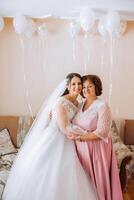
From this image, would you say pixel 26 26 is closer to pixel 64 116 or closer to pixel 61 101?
pixel 61 101

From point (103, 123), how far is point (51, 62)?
1999mm

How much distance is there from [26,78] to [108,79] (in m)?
1.15

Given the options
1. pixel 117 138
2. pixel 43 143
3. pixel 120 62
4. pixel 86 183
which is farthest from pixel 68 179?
pixel 120 62

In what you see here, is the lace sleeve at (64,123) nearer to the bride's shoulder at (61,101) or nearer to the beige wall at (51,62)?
the bride's shoulder at (61,101)

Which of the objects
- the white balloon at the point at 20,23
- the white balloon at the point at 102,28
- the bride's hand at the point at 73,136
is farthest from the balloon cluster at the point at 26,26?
the bride's hand at the point at 73,136

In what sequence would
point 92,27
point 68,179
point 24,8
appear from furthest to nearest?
point 92,27 → point 24,8 → point 68,179

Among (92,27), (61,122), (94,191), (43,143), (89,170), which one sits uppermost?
(92,27)

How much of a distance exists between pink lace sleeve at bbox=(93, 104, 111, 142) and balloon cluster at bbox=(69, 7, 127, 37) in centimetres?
158

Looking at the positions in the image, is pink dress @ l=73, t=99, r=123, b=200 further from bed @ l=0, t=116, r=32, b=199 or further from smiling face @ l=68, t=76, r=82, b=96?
bed @ l=0, t=116, r=32, b=199

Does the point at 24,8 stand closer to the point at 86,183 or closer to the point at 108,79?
the point at 108,79

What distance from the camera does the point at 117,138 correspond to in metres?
4.04

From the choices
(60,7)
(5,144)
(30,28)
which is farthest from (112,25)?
(5,144)

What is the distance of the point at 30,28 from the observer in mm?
4020

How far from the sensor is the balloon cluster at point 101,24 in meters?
3.77
